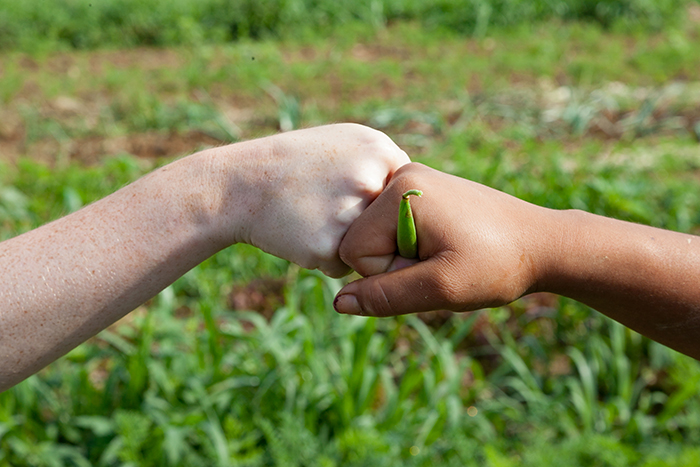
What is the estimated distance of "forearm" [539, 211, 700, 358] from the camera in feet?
3.70

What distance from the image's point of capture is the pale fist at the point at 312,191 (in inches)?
49.0

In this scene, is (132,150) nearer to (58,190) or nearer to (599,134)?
(58,190)

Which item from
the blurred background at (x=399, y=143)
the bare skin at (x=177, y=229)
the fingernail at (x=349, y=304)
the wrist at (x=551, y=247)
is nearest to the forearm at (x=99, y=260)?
the bare skin at (x=177, y=229)

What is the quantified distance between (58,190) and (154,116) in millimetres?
1616

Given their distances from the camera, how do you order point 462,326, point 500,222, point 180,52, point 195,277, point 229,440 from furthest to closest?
point 180,52 → point 195,277 → point 462,326 → point 229,440 → point 500,222

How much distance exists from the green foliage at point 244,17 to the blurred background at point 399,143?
0.11 feet

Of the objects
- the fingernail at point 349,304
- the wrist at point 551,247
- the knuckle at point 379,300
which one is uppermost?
the wrist at point 551,247

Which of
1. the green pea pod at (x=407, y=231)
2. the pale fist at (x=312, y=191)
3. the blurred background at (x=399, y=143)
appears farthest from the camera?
the blurred background at (x=399, y=143)

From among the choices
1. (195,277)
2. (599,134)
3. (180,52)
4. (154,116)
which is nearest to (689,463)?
(195,277)

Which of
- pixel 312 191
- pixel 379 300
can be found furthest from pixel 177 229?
pixel 379 300

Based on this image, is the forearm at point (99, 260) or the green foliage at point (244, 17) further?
the green foliage at point (244, 17)

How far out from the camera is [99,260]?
114cm

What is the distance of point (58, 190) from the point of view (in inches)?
153

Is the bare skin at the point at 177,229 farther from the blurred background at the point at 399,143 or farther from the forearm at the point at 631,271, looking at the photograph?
the blurred background at the point at 399,143
